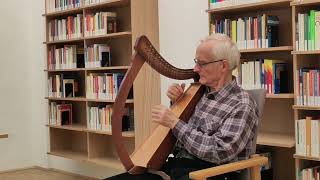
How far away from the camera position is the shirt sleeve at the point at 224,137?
208cm

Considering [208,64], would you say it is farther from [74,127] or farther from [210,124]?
[74,127]

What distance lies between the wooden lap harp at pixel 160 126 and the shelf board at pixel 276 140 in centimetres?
78

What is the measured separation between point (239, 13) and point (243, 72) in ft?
1.74

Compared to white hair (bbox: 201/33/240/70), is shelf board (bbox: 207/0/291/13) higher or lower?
higher

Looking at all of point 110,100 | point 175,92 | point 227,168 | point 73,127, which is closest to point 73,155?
point 73,127

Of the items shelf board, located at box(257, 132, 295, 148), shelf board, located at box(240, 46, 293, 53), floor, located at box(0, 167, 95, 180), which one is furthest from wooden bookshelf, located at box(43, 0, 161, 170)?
shelf board, located at box(240, 46, 293, 53)

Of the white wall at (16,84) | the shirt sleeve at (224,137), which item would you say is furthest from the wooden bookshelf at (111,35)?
the shirt sleeve at (224,137)

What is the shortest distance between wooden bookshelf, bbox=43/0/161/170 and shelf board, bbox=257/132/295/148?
3.43ft

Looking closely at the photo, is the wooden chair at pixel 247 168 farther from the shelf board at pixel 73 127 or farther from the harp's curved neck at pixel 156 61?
the shelf board at pixel 73 127

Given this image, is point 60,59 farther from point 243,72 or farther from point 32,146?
point 243,72

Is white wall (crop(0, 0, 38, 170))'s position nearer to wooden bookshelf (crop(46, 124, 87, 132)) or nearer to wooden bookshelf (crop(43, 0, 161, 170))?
wooden bookshelf (crop(43, 0, 161, 170))

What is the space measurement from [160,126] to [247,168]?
0.52 metres

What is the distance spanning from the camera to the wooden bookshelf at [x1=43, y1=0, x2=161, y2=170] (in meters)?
3.99

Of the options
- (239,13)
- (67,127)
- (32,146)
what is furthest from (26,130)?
(239,13)
